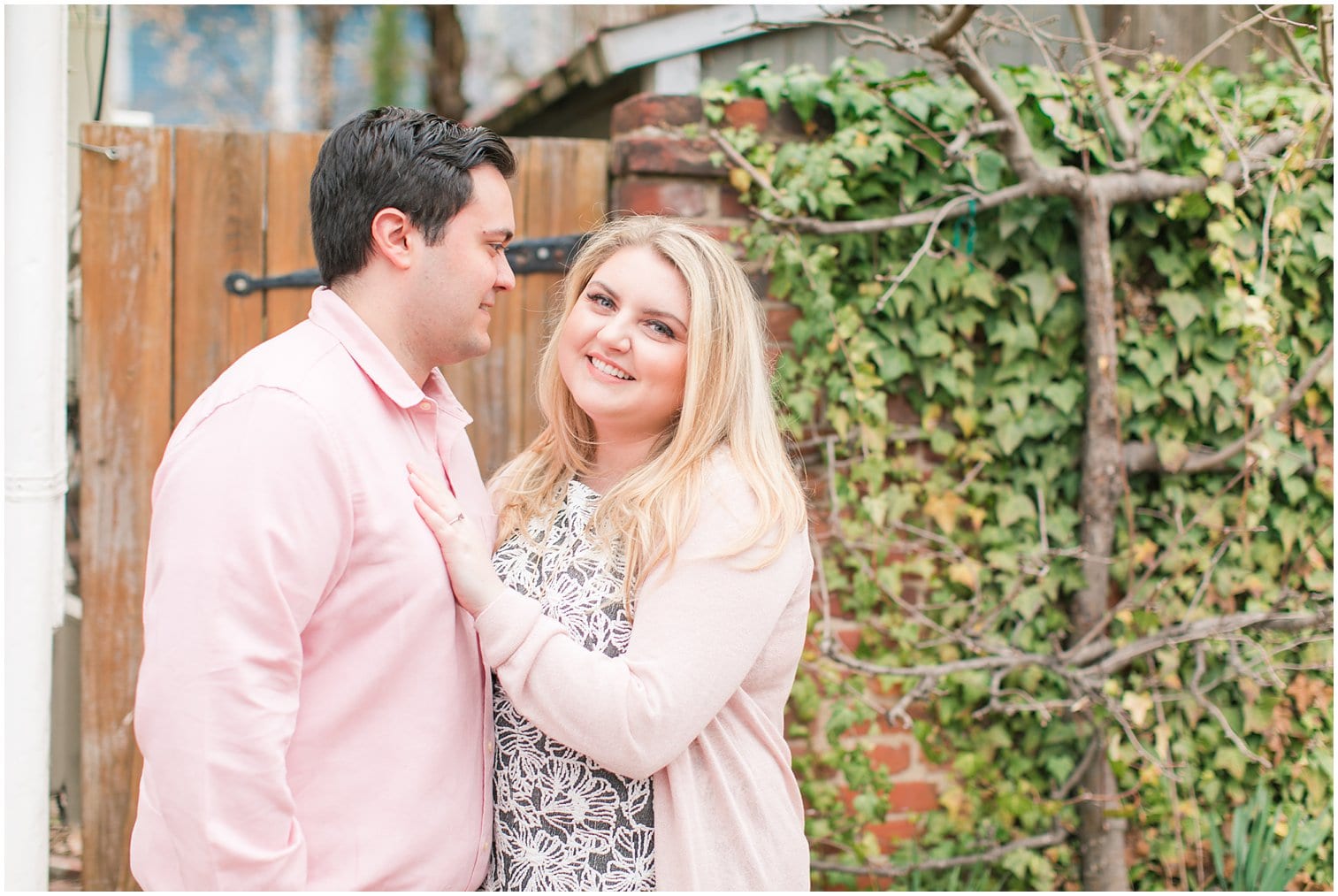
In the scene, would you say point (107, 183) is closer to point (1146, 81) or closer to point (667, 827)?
point (667, 827)

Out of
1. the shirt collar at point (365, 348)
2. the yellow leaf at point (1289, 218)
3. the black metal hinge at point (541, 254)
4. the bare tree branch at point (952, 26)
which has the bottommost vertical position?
the shirt collar at point (365, 348)

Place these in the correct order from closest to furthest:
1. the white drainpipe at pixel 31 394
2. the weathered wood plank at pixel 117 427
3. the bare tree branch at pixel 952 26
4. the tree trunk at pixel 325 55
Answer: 1. the white drainpipe at pixel 31 394
2. the bare tree branch at pixel 952 26
3. the weathered wood plank at pixel 117 427
4. the tree trunk at pixel 325 55

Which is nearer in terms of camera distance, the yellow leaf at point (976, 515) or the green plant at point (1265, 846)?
the green plant at point (1265, 846)

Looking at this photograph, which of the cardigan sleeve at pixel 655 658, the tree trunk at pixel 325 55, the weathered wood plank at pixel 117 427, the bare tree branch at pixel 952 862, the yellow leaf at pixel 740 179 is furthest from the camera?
the tree trunk at pixel 325 55

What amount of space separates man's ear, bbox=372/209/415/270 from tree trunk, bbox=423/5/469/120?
251 inches

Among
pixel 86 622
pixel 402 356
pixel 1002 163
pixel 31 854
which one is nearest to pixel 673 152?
pixel 1002 163

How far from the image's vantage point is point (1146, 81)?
108 inches

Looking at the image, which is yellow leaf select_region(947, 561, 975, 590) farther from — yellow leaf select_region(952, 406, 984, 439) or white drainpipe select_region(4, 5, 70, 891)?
white drainpipe select_region(4, 5, 70, 891)

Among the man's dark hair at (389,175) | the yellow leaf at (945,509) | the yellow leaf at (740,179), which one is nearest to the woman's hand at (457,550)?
the man's dark hair at (389,175)

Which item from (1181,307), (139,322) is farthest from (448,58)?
(1181,307)

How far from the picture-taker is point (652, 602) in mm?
1500

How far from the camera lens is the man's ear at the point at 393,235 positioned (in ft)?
4.81

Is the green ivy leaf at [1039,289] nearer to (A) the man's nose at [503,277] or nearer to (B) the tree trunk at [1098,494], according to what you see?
(B) the tree trunk at [1098,494]

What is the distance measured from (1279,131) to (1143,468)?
0.97 metres
